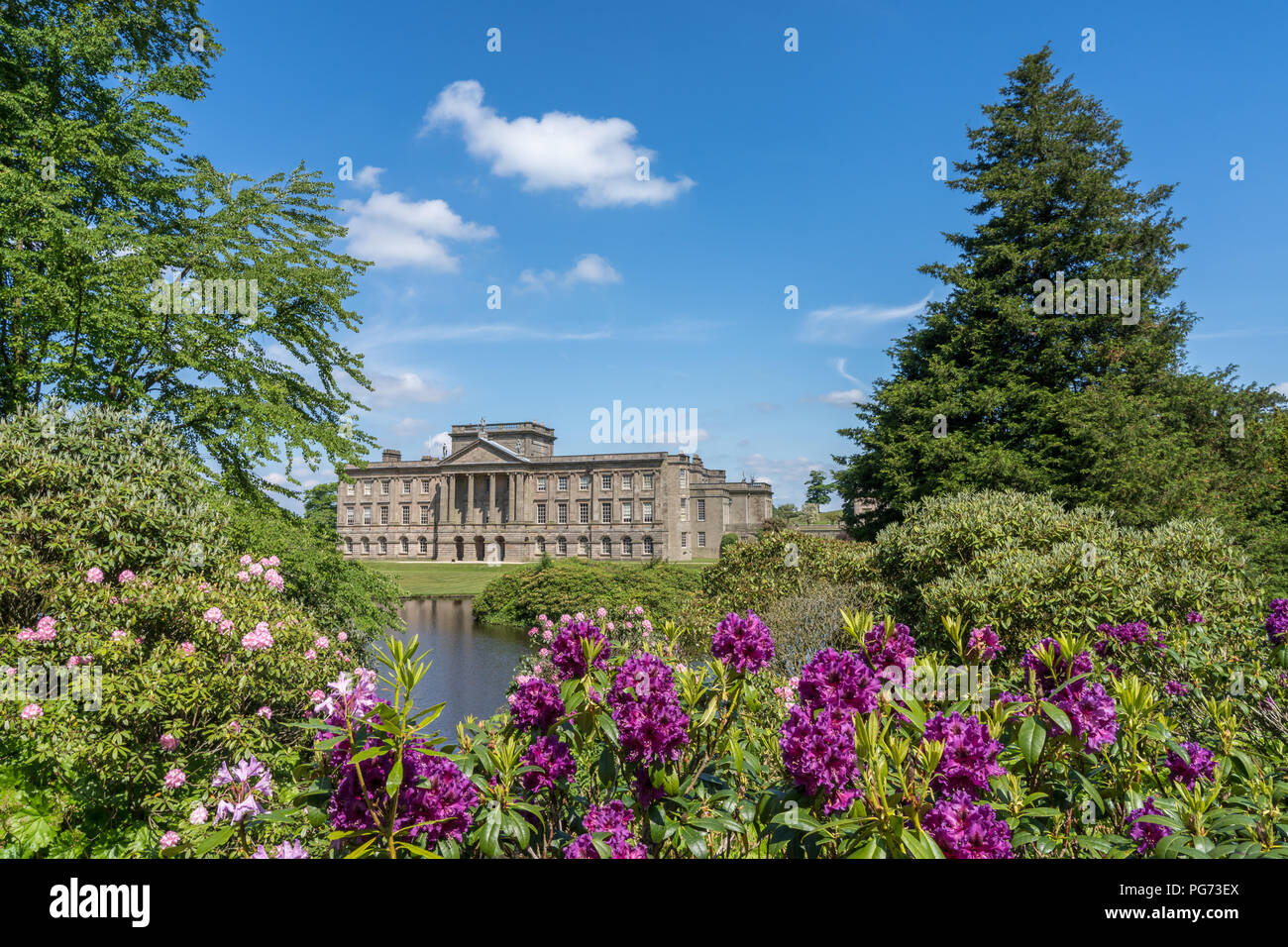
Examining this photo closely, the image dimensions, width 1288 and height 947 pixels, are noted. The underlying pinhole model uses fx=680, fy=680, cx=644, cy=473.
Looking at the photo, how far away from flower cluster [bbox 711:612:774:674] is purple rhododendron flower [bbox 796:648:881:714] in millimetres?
388

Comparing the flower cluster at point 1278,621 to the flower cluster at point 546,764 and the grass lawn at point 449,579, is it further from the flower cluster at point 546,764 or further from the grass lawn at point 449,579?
the grass lawn at point 449,579

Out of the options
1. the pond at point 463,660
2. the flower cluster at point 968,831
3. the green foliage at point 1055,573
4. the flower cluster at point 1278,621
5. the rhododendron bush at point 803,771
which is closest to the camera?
the flower cluster at point 968,831

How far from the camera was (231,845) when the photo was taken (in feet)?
13.2

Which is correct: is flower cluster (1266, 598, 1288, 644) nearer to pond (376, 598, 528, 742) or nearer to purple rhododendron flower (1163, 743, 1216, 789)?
purple rhododendron flower (1163, 743, 1216, 789)

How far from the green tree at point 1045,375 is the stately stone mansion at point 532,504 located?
49.6m

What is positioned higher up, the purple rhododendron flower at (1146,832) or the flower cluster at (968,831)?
the flower cluster at (968,831)

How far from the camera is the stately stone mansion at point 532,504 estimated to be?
70.6 m

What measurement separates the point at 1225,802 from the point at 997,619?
19.0 ft

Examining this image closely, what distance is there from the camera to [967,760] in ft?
6.88

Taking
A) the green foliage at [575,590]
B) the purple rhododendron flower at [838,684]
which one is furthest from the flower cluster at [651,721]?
the green foliage at [575,590]

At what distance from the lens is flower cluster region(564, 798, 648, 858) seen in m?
2.17

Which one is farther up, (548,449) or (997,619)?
(548,449)
